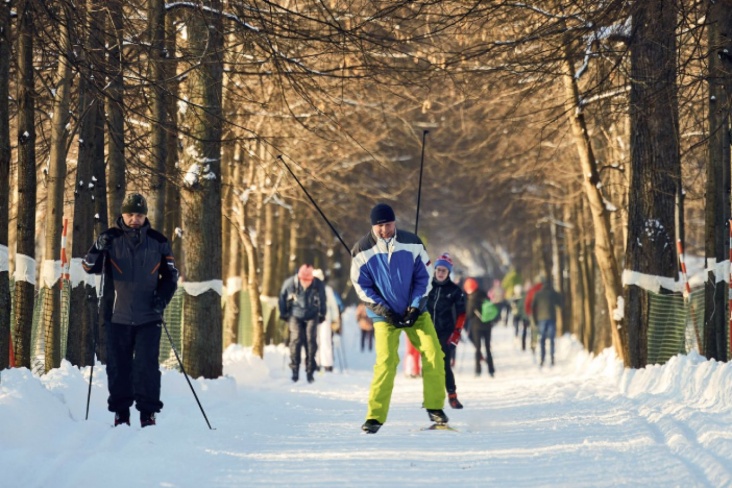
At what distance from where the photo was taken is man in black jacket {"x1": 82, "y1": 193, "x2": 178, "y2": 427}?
10.5 meters

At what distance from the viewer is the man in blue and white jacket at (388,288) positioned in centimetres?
1086

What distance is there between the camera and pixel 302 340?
822 inches

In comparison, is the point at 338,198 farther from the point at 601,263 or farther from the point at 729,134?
the point at 729,134

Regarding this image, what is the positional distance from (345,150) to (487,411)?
13.6m

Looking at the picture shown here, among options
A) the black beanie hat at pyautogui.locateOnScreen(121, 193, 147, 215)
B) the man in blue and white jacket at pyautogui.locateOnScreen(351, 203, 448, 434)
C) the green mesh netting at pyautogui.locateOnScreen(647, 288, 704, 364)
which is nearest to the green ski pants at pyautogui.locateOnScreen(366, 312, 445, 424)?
the man in blue and white jacket at pyautogui.locateOnScreen(351, 203, 448, 434)

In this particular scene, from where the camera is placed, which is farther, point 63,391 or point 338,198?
point 338,198

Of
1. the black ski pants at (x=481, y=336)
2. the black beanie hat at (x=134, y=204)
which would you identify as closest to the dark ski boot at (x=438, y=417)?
the black beanie hat at (x=134, y=204)

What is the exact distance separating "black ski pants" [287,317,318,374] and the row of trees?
1743 mm

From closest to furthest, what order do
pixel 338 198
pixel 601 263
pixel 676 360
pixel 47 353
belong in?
1. pixel 47 353
2. pixel 676 360
3. pixel 601 263
4. pixel 338 198

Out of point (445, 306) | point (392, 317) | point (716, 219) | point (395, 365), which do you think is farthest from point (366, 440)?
point (716, 219)

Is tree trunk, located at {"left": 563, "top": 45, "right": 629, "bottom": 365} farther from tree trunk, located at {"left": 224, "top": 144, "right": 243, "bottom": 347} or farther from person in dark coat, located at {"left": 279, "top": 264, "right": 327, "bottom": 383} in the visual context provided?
tree trunk, located at {"left": 224, "top": 144, "right": 243, "bottom": 347}

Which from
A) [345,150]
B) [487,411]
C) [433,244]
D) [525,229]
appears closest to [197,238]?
[487,411]

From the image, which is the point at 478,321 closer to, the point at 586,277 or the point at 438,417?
the point at 586,277

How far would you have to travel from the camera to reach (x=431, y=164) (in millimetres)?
38000
